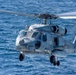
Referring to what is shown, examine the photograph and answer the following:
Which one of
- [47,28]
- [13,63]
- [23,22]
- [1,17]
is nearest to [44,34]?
[47,28]

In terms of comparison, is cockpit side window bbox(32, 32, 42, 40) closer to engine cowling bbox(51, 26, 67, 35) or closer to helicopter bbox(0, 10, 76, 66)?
helicopter bbox(0, 10, 76, 66)

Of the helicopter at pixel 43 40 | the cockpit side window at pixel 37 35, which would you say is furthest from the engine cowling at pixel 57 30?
the cockpit side window at pixel 37 35

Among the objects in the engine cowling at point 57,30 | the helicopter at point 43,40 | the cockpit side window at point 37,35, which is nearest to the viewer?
the helicopter at point 43,40

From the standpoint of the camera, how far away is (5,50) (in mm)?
133875

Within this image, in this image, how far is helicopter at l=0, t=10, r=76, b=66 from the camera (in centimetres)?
6072

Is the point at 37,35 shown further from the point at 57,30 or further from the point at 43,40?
the point at 57,30

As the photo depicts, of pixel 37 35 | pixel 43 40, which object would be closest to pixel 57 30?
pixel 43 40

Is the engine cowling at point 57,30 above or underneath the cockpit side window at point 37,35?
above

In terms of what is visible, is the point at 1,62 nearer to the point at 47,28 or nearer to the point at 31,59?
the point at 31,59

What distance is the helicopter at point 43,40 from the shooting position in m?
60.7

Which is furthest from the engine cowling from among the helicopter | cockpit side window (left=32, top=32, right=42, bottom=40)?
Result: cockpit side window (left=32, top=32, right=42, bottom=40)

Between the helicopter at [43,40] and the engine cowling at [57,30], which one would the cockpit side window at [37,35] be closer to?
the helicopter at [43,40]

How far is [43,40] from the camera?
205ft

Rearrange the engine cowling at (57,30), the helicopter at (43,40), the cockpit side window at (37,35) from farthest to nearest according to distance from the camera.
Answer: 1. the engine cowling at (57,30)
2. the cockpit side window at (37,35)
3. the helicopter at (43,40)
